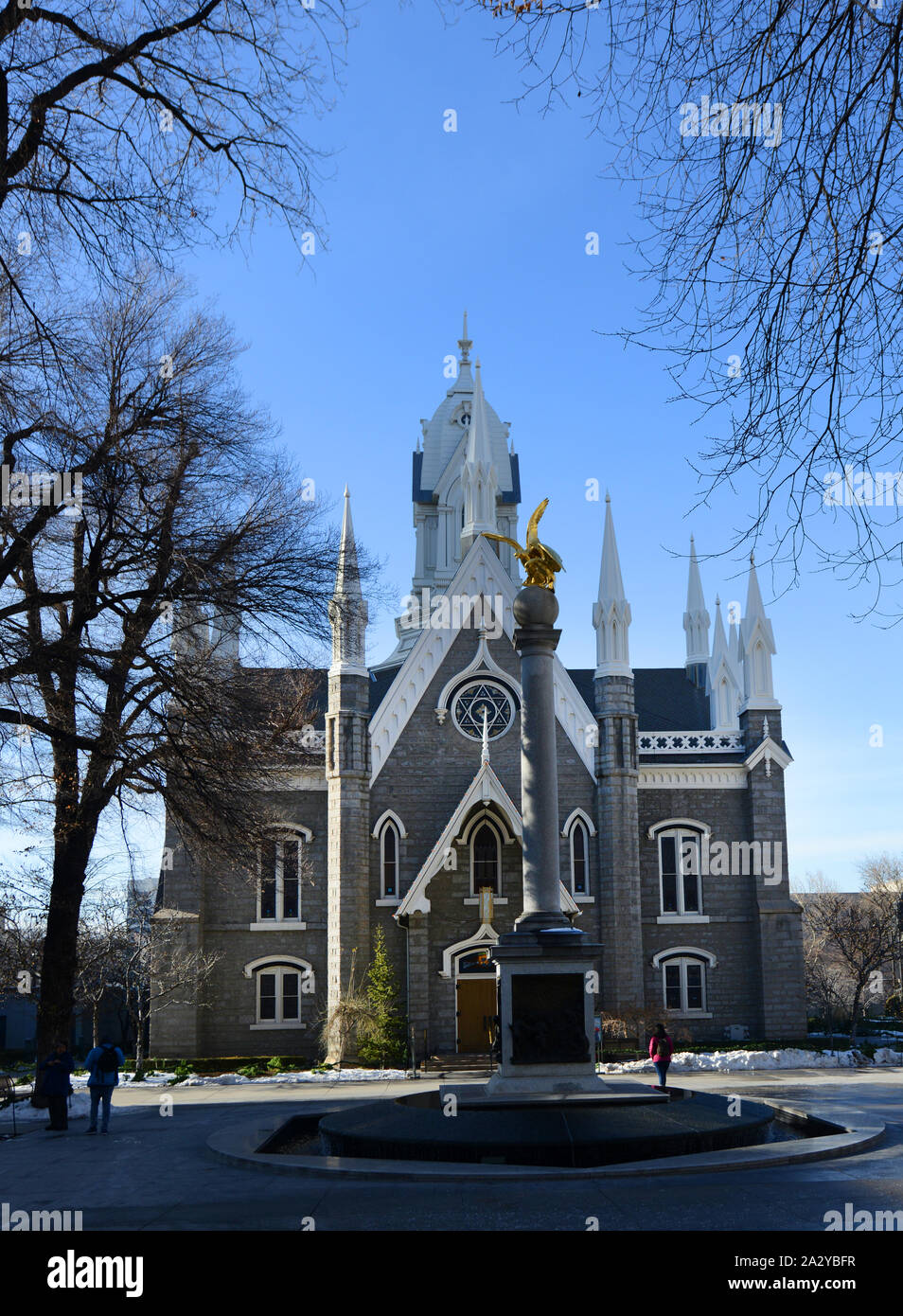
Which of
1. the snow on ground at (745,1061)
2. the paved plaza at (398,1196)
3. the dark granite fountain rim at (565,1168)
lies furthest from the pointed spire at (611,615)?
the dark granite fountain rim at (565,1168)

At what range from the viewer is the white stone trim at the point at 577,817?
124 feet

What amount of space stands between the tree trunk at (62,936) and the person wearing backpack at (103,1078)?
2979mm

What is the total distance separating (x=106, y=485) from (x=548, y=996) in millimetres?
A: 9475

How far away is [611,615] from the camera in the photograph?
39594 millimetres

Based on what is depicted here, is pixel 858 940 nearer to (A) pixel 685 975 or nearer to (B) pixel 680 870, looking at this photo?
(A) pixel 685 975

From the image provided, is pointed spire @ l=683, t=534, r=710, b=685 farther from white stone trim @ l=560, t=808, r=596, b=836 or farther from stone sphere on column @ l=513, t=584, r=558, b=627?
stone sphere on column @ l=513, t=584, r=558, b=627

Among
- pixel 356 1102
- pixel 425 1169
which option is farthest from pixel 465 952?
pixel 425 1169

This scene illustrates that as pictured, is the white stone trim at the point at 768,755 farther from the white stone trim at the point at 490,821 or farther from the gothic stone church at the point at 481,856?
the white stone trim at the point at 490,821

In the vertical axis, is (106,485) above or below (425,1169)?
above

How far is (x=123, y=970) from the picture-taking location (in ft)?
147

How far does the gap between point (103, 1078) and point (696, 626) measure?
39.4m

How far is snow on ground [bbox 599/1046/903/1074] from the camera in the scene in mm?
31281
